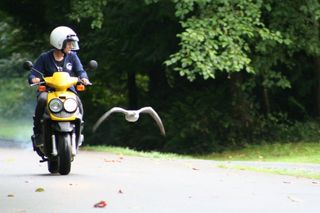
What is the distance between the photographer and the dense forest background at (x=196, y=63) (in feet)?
74.7

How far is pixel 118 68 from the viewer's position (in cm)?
3097

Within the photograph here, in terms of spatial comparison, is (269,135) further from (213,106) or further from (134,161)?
(134,161)

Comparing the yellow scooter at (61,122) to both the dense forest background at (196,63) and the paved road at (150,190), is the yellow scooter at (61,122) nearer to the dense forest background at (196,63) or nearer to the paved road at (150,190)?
the paved road at (150,190)

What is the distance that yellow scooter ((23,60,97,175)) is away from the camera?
39.7 feet

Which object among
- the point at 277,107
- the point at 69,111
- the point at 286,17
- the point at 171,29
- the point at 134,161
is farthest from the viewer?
the point at 277,107

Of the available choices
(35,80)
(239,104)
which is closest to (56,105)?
(35,80)

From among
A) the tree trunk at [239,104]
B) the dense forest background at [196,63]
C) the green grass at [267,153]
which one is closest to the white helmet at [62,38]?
the green grass at [267,153]

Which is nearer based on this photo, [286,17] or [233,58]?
[233,58]

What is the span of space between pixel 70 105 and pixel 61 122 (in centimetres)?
26

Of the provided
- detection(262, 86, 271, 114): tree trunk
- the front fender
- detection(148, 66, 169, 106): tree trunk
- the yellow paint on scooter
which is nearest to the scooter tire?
the front fender

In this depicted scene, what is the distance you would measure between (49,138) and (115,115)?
21.7 meters

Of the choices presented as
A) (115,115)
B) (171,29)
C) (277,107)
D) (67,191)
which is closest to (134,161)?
(67,191)

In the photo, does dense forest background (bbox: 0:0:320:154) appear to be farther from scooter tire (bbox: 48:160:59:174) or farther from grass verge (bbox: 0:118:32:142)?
scooter tire (bbox: 48:160:59:174)

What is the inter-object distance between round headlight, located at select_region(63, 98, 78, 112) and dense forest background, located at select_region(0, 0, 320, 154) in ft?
32.6
